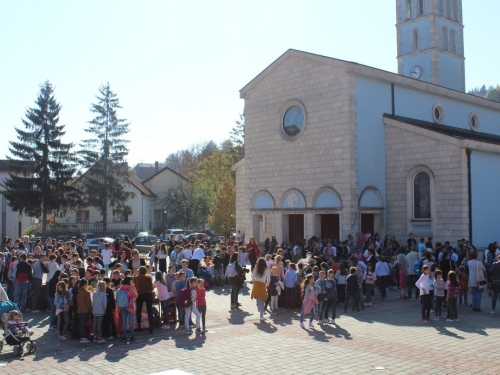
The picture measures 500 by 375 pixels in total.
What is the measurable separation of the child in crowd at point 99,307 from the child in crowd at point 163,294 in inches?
65.3

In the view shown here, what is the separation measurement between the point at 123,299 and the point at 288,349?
157 inches

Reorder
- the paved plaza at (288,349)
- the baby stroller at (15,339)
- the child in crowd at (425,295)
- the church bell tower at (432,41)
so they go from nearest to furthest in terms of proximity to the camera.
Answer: the paved plaza at (288,349) < the baby stroller at (15,339) < the child in crowd at (425,295) < the church bell tower at (432,41)

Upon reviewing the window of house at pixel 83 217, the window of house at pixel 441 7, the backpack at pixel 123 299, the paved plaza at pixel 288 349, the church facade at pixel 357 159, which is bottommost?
the paved plaza at pixel 288 349

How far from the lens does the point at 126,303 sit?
41.5 ft

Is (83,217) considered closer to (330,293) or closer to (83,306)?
(83,306)

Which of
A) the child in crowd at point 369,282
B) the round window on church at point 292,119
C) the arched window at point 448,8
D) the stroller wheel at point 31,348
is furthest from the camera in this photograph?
the arched window at point 448,8

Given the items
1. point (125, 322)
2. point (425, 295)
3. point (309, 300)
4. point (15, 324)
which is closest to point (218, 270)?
point (309, 300)

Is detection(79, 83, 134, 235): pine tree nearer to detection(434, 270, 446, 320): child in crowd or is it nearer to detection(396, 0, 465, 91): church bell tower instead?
detection(396, 0, 465, 91): church bell tower

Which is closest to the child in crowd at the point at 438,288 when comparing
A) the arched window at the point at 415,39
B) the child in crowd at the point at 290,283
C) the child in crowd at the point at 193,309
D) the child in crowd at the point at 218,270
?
the child in crowd at the point at 290,283

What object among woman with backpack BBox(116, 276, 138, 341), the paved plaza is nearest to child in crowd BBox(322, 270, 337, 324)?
the paved plaza

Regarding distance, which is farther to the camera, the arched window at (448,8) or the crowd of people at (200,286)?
the arched window at (448,8)

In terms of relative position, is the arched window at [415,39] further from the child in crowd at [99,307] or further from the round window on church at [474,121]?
the child in crowd at [99,307]

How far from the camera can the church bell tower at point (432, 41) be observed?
44719 millimetres

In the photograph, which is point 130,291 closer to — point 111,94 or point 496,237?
point 496,237
